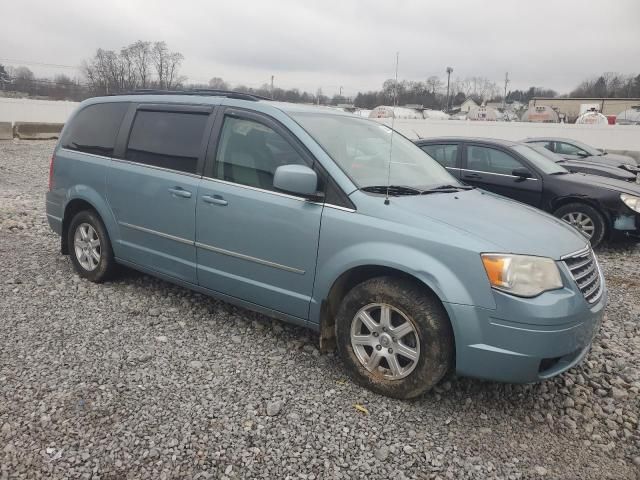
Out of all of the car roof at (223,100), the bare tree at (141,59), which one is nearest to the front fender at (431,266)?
the car roof at (223,100)

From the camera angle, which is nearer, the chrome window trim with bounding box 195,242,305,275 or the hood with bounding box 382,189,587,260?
the hood with bounding box 382,189,587,260

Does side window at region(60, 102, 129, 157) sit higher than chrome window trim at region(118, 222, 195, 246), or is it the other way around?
side window at region(60, 102, 129, 157)

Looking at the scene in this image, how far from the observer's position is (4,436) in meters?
2.65

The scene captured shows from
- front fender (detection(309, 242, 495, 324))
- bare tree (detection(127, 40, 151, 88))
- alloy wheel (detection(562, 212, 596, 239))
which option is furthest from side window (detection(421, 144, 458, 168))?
bare tree (detection(127, 40, 151, 88))

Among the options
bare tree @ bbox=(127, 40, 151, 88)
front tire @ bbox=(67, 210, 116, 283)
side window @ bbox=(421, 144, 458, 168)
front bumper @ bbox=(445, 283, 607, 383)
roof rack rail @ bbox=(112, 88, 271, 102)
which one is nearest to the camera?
front bumper @ bbox=(445, 283, 607, 383)

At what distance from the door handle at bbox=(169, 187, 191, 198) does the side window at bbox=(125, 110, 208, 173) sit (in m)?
0.16

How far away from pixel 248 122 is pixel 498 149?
16.6 ft

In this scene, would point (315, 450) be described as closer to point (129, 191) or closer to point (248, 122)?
point (248, 122)

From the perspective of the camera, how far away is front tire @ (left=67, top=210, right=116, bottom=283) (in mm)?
4777

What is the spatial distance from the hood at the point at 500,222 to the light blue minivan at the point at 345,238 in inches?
0.5

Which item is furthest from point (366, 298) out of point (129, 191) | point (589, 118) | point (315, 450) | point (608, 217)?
point (589, 118)

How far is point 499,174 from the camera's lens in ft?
24.9

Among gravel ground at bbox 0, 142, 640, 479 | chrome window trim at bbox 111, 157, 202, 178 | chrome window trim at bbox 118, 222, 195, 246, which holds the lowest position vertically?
gravel ground at bbox 0, 142, 640, 479

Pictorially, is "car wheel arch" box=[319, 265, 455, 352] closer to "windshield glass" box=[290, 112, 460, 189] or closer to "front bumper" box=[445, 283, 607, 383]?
"front bumper" box=[445, 283, 607, 383]
